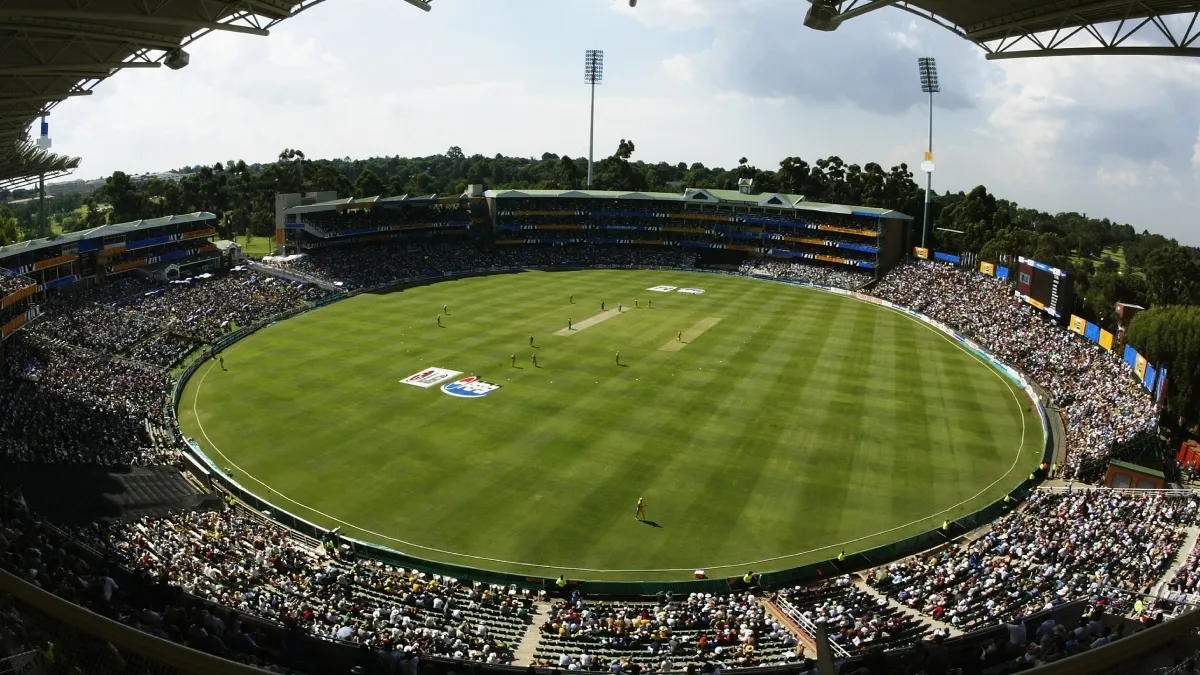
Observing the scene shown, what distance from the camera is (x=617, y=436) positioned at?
40719mm

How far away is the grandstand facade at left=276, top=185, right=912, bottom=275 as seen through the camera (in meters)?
91.4

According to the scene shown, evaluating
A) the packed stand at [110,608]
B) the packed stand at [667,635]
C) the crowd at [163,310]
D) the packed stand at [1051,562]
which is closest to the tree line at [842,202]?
the crowd at [163,310]

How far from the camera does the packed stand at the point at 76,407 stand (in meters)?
33.6

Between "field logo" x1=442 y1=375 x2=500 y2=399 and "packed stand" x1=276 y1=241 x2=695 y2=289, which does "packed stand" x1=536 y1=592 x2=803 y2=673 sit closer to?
"field logo" x1=442 y1=375 x2=500 y2=399

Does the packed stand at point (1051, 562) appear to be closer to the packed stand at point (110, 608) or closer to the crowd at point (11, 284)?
the packed stand at point (110, 608)

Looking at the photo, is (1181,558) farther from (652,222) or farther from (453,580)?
(652,222)

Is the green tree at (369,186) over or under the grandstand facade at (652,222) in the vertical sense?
over

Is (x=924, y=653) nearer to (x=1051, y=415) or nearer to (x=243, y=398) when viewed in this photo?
(x=1051, y=415)

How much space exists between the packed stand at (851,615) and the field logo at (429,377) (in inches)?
1120

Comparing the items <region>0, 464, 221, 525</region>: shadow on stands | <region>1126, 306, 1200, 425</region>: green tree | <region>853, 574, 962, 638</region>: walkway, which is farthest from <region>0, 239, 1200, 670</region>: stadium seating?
<region>1126, 306, 1200, 425</region>: green tree

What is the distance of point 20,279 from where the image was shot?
45.0m

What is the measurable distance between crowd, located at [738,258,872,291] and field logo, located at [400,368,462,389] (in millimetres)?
52832

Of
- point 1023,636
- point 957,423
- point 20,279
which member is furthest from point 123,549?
point 957,423

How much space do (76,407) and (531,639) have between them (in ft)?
95.2
